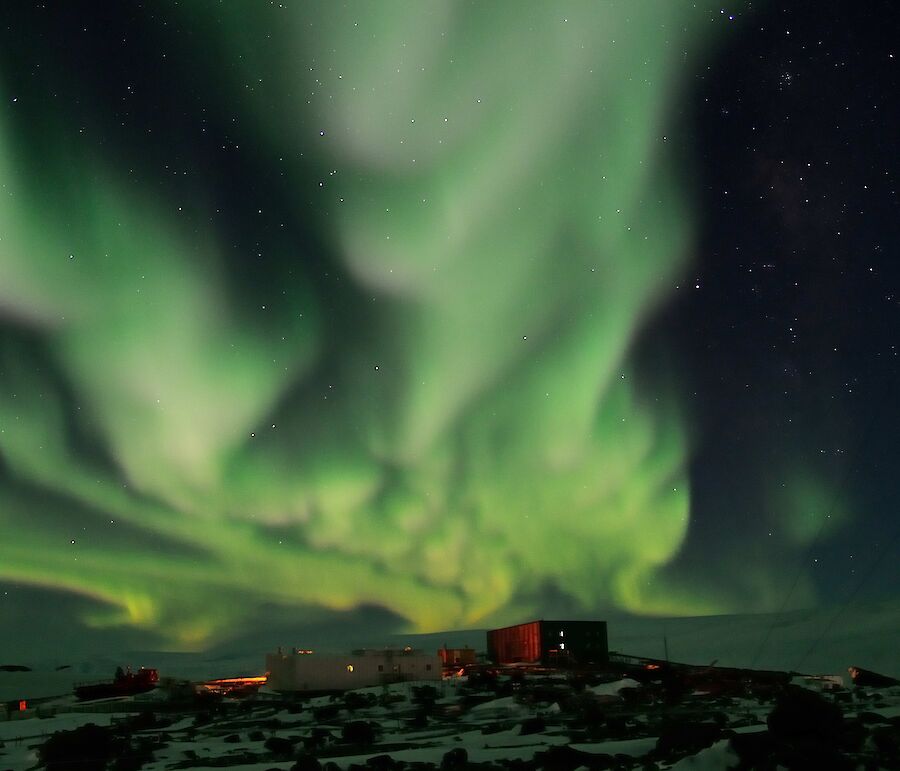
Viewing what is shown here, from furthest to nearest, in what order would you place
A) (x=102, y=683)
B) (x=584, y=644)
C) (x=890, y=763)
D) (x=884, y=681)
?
(x=584, y=644), (x=102, y=683), (x=884, y=681), (x=890, y=763)

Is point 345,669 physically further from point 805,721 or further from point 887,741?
point 887,741

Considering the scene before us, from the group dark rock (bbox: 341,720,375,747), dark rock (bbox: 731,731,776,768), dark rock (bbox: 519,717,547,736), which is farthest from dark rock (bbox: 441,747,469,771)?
dark rock (bbox: 731,731,776,768)

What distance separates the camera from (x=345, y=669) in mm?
73000

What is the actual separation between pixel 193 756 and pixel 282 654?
41.2m

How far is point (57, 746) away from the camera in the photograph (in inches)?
1362

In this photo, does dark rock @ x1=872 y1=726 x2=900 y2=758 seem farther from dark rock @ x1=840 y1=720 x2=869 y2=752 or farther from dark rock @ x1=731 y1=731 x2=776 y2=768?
dark rock @ x1=731 y1=731 x2=776 y2=768

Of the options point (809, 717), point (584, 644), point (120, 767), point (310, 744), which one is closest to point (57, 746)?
point (120, 767)

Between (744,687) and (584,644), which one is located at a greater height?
(584,644)

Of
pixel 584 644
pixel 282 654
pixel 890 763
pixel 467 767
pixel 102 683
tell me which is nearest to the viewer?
pixel 890 763

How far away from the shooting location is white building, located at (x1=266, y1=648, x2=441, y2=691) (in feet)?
234

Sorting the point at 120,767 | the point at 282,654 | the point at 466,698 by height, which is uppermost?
the point at 282,654

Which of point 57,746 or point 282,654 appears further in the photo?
point 282,654

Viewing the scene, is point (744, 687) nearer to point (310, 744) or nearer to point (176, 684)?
point (310, 744)

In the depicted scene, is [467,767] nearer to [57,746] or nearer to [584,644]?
[57,746]
